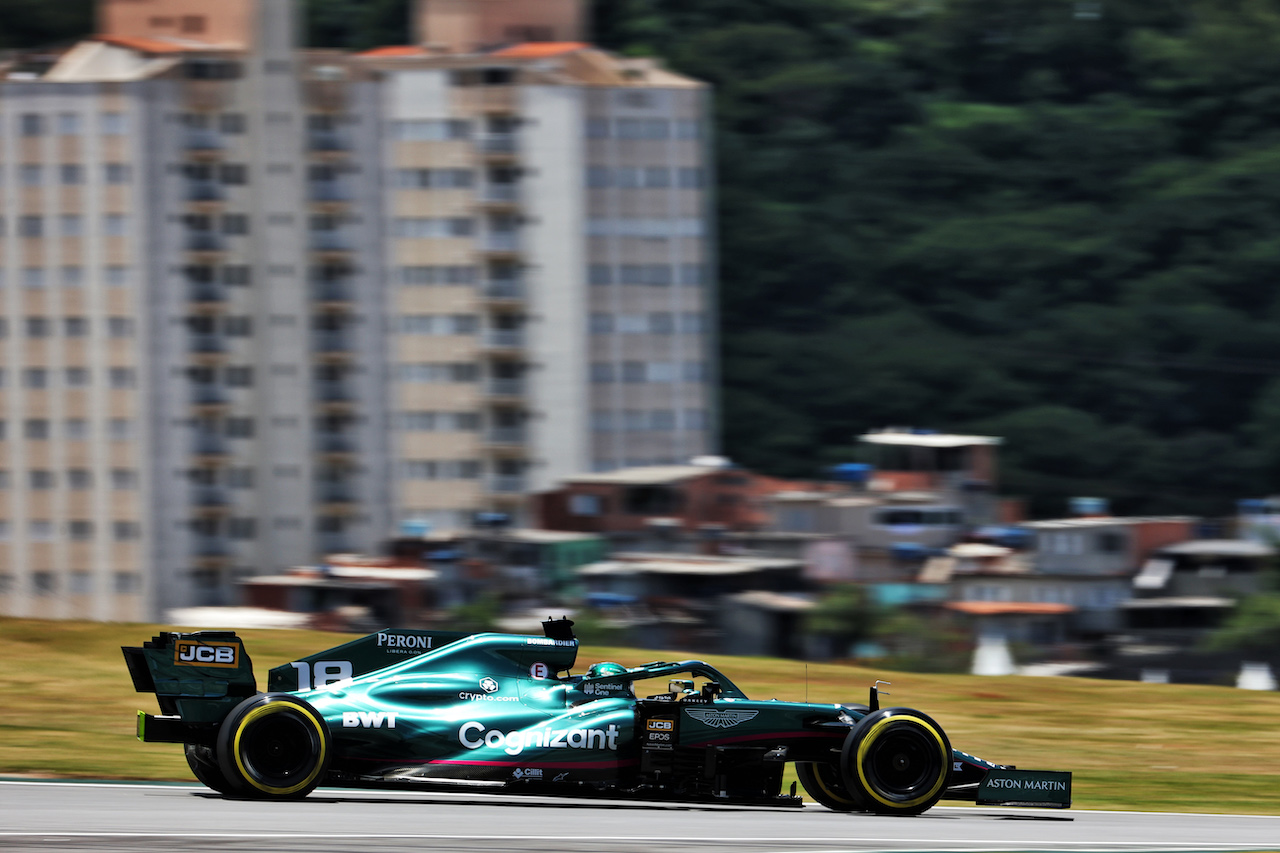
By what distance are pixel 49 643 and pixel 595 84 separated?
48.0 meters

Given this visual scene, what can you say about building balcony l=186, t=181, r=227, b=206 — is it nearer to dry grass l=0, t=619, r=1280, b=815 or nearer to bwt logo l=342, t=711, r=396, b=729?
dry grass l=0, t=619, r=1280, b=815

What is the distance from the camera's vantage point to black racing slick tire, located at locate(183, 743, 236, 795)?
45.0 ft

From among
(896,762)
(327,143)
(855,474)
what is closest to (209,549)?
(327,143)

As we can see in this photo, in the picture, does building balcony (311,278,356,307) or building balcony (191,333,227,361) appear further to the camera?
building balcony (311,278,356,307)

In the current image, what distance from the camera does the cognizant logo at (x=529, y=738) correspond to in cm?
1384

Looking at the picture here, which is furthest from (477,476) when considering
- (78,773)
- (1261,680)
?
(78,773)

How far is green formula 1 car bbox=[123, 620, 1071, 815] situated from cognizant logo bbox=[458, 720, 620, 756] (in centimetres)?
1

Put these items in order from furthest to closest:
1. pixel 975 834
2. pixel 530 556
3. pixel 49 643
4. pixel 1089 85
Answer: pixel 1089 85 < pixel 530 556 < pixel 49 643 < pixel 975 834

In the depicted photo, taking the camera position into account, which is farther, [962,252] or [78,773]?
[962,252]

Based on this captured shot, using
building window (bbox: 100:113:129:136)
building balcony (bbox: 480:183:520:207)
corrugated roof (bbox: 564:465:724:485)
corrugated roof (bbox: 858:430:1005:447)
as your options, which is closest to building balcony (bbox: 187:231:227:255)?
building window (bbox: 100:113:129:136)

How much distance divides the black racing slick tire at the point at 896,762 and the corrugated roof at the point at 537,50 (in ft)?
189

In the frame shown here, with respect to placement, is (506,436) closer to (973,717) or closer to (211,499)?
(211,499)

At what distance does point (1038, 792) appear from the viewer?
14.3 m

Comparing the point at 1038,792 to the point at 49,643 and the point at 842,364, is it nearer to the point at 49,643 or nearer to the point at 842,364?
the point at 49,643
